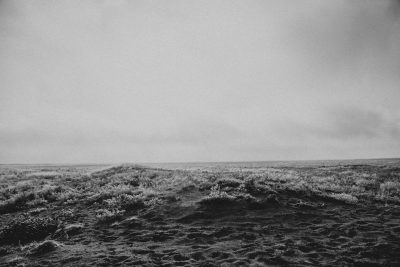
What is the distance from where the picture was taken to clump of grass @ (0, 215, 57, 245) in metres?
14.1

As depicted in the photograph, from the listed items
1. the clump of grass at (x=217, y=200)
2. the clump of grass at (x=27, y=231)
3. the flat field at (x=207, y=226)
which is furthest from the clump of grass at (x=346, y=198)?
the clump of grass at (x=27, y=231)

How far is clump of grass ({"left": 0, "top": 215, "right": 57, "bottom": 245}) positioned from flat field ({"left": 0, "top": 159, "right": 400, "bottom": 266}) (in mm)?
47

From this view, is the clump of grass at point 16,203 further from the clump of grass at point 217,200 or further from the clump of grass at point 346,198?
the clump of grass at point 346,198

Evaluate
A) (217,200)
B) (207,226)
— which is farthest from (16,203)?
(207,226)

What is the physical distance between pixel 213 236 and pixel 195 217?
277cm

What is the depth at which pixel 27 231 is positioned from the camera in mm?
14602

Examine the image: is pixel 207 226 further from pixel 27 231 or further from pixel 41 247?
pixel 27 231

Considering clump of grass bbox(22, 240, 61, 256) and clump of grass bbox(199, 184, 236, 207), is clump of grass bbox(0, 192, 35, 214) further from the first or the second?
clump of grass bbox(199, 184, 236, 207)

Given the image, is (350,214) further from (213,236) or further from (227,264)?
(227,264)

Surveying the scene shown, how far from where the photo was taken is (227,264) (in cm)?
983

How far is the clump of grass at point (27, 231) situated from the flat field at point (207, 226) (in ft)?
0.15

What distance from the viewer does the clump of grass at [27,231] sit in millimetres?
14094

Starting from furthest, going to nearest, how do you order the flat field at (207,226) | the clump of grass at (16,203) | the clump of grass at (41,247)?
1. the clump of grass at (16,203)
2. the clump of grass at (41,247)
3. the flat field at (207,226)

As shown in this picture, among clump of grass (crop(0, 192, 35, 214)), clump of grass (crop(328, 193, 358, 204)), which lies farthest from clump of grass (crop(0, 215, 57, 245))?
clump of grass (crop(328, 193, 358, 204))
